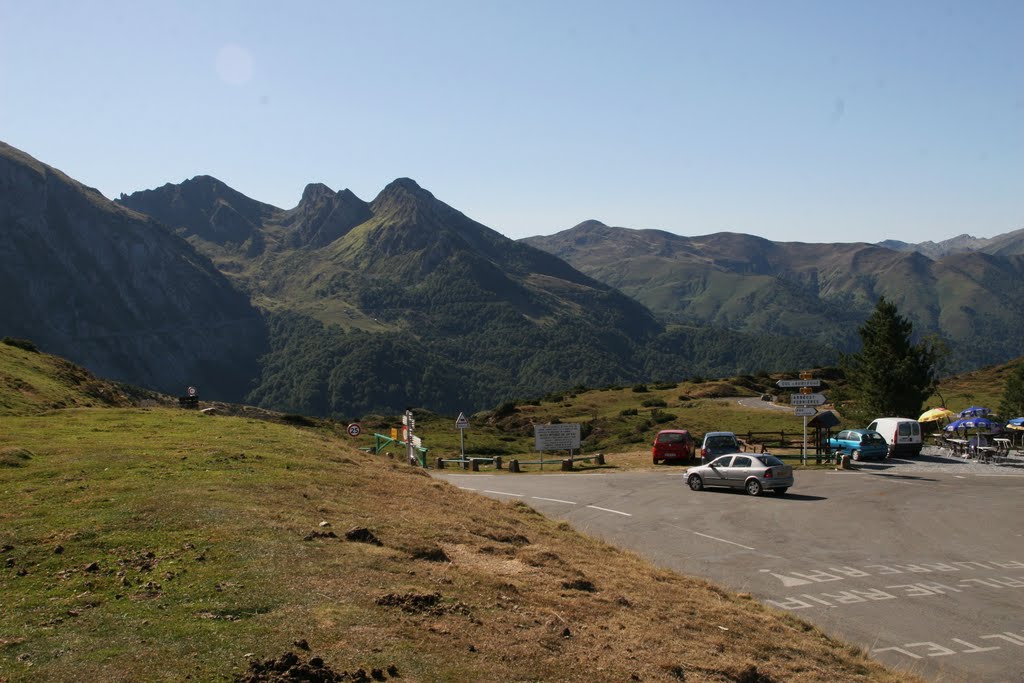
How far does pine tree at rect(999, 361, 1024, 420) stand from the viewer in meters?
50.7

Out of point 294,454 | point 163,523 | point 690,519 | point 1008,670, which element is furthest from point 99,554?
point 690,519

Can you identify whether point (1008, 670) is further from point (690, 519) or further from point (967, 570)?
point (690, 519)

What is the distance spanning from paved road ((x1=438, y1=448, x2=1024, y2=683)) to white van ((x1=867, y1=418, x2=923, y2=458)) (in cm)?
539

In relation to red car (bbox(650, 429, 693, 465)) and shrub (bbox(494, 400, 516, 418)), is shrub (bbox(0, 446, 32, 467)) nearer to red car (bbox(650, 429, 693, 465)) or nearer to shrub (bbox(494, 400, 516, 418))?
red car (bbox(650, 429, 693, 465))

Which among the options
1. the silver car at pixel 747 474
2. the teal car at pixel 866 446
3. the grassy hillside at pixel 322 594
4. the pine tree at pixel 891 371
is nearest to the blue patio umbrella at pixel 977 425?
the teal car at pixel 866 446

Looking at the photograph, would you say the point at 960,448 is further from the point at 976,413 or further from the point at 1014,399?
the point at 1014,399

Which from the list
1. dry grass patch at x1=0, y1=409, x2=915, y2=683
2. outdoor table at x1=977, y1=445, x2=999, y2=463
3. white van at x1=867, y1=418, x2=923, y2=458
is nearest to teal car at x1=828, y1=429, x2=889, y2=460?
white van at x1=867, y1=418, x2=923, y2=458

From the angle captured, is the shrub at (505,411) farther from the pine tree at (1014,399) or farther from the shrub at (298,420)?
the pine tree at (1014,399)

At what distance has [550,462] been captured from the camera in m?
38.6

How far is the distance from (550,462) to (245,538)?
92.2 feet

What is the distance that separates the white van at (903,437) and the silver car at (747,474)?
44.2 feet

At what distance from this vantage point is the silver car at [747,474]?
1027 inches

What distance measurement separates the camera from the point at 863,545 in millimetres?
18469

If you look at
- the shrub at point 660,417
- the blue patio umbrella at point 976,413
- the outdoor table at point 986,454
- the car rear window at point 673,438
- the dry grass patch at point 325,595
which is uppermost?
the blue patio umbrella at point 976,413
